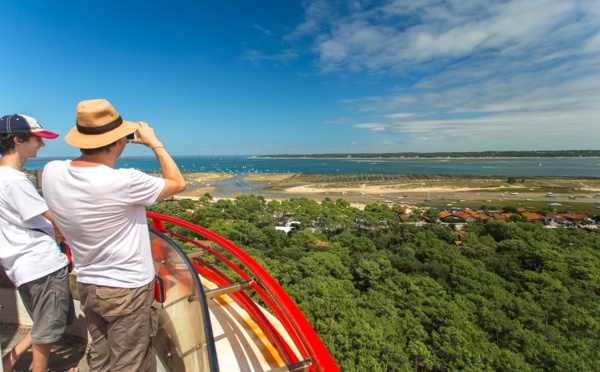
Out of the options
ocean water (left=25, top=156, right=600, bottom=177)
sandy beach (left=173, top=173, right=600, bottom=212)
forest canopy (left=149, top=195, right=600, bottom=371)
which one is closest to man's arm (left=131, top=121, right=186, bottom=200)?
forest canopy (left=149, top=195, right=600, bottom=371)

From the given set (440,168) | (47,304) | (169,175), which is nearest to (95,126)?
(169,175)

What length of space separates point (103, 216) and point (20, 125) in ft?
3.26

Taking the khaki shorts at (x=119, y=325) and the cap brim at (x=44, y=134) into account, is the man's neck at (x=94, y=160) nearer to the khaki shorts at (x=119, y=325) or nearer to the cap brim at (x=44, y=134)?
the khaki shorts at (x=119, y=325)

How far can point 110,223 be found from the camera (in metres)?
1.26

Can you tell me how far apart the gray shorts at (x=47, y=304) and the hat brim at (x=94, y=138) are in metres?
1.05

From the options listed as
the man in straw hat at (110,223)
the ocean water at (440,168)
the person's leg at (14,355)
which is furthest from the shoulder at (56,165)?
the ocean water at (440,168)

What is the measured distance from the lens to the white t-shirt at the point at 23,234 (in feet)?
5.27

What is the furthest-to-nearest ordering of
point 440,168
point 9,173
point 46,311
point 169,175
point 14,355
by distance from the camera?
point 440,168
point 14,355
point 46,311
point 9,173
point 169,175

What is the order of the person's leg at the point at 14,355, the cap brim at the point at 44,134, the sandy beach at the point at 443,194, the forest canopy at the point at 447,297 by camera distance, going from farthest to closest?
1. the sandy beach at the point at 443,194
2. the forest canopy at the point at 447,297
3. the person's leg at the point at 14,355
4. the cap brim at the point at 44,134

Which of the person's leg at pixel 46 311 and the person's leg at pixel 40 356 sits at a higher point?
the person's leg at pixel 46 311

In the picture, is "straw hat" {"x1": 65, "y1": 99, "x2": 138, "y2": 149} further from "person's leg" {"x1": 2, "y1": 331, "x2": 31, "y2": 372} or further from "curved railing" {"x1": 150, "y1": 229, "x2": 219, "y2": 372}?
"person's leg" {"x1": 2, "y1": 331, "x2": 31, "y2": 372}

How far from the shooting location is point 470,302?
1227cm

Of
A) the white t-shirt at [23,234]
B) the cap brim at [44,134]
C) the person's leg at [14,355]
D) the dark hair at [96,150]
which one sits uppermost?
the cap brim at [44,134]

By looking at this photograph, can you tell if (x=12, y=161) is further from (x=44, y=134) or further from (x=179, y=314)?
(x=179, y=314)
